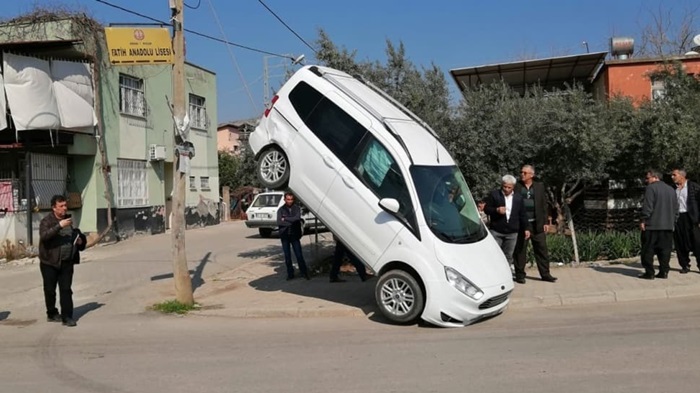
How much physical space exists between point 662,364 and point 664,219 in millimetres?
4694

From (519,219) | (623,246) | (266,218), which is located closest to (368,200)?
(519,219)

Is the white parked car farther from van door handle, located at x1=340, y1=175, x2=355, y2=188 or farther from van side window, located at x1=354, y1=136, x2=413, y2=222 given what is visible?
van side window, located at x1=354, y1=136, x2=413, y2=222

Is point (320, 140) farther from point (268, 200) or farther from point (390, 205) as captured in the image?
point (268, 200)

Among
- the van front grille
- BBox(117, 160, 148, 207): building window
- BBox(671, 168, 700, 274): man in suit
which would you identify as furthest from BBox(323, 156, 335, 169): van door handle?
BBox(117, 160, 148, 207): building window

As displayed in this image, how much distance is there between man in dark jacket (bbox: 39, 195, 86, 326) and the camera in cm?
823

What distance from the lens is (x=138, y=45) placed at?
9344 mm

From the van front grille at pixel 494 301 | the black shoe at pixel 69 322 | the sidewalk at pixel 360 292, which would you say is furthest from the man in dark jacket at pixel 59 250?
the van front grille at pixel 494 301

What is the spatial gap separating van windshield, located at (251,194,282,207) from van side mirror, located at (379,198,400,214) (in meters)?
14.5

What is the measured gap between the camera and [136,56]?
9.38 meters

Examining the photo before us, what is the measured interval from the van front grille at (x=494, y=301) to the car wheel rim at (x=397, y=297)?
2.83 ft

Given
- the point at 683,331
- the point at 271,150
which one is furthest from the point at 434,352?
the point at 271,150

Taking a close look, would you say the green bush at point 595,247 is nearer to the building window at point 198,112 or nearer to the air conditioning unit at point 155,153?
the air conditioning unit at point 155,153

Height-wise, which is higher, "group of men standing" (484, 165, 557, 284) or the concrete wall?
the concrete wall

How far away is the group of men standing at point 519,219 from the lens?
9.81m
